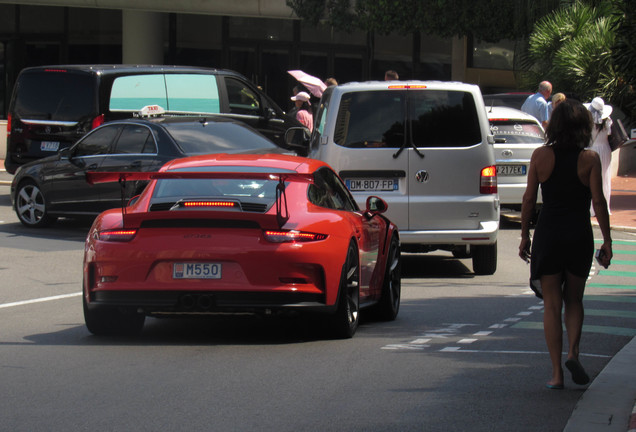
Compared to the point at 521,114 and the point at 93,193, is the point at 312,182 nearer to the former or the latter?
the point at 93,193

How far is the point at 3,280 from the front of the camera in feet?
41.5

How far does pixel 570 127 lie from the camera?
7191 mm

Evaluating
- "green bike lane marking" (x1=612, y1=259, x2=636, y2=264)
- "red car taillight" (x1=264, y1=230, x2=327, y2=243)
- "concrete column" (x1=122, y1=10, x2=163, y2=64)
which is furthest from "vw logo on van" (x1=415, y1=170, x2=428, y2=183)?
"concrete column" (x1=122, y1=10, x2=163, y2=64)

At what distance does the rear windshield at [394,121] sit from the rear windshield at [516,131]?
556 cm

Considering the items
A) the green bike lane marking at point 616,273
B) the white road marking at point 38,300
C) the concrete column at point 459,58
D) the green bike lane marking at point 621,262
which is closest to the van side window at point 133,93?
the white road marking at point 38,300

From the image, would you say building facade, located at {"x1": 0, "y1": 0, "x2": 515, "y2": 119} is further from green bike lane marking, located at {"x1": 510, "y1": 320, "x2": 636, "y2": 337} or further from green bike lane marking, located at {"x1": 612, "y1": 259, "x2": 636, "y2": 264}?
green bike lane marking, located at {"x1": 510, "y1": 320, "x2": 636, "y2": 337}

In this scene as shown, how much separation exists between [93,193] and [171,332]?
292 inches

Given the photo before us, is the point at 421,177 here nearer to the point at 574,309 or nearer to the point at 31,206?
the point at 574,309

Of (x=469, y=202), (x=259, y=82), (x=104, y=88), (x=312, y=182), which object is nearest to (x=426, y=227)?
(x=469, y=202)

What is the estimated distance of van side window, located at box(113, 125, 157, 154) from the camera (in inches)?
631

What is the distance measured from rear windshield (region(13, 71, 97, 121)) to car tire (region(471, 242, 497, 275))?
7705mm

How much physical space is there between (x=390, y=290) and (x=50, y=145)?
1066 centimetres

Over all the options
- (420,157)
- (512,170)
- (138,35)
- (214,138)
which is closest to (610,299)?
(420,157)

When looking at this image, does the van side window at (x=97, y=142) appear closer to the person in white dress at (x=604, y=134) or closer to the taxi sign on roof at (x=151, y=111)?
the taxi sign on roof at (x=151, y=111)
